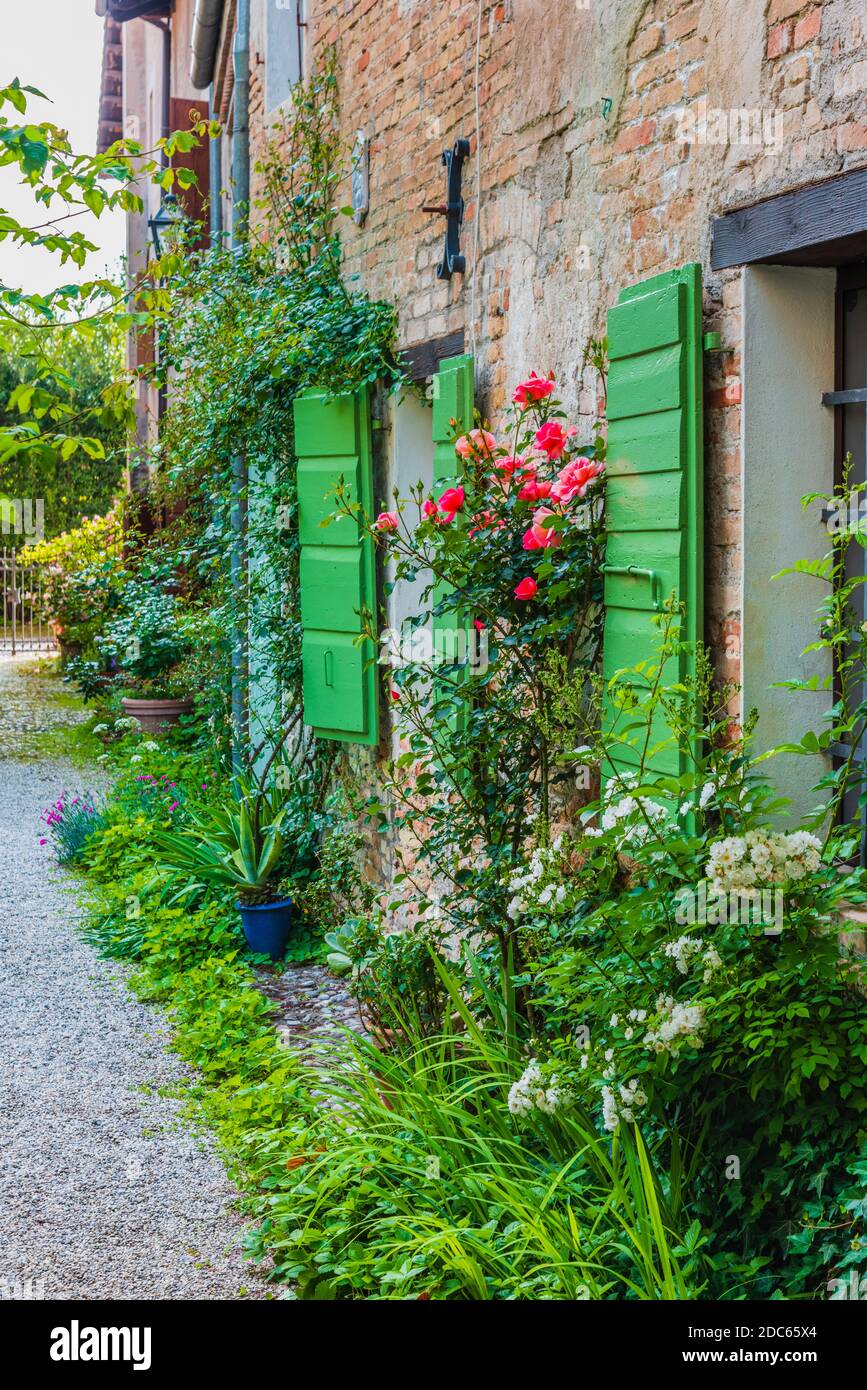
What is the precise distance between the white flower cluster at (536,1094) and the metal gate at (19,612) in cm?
1621

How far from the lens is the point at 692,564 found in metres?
3.35

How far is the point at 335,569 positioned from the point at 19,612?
52.9ft

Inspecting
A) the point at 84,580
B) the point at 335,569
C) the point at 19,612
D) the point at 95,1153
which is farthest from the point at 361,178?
the point at 19,612

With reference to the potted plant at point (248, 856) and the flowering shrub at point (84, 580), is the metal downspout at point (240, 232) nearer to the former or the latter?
the potted plant at point (248, 856)

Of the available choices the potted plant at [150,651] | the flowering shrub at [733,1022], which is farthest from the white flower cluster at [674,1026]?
the potted plant at [150,651]

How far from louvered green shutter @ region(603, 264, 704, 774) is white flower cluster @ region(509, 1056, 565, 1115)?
806 mm

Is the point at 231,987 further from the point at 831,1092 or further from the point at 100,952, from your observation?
the point at 831,1092

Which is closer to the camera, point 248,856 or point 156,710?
point 248,856

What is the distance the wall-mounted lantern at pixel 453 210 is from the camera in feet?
16.3

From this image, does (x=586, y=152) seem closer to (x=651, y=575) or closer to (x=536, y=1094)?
(x=651, y=575)

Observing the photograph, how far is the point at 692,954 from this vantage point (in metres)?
2.72
